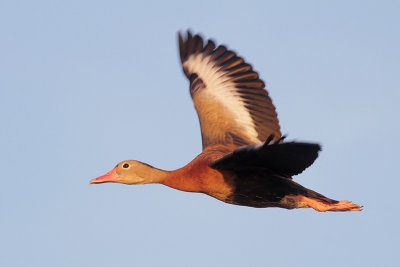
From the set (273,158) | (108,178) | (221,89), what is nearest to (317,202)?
(273,158)

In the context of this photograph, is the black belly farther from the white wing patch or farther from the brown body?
the white wing patch

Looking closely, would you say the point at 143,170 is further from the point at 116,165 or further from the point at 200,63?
the point at 200,63

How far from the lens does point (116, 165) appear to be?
9250 millimetres

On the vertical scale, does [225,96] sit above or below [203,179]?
above

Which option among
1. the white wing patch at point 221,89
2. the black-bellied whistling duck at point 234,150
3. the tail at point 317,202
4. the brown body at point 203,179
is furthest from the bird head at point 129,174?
the tail at point 317,202

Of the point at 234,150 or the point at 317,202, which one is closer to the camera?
the point at 234,150

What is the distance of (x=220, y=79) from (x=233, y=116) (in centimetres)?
72

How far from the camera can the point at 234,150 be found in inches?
296

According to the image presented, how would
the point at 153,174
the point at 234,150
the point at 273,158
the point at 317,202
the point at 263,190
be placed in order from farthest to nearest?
the point at 153,174
the point at 317,202
the point at 263,190
the point at 273,158
the point at 234,150

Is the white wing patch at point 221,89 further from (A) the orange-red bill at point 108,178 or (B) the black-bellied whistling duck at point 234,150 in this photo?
(A) the orange-red bill at point 108,178

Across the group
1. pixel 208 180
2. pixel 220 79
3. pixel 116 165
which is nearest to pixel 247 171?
pixel 208 180

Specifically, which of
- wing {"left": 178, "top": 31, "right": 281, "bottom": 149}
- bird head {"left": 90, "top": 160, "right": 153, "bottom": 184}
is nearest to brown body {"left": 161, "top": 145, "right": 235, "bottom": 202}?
bird head {"left": 90, "top": 160, "right": 153, "bottom": 184}

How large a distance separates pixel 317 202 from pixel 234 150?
182cm

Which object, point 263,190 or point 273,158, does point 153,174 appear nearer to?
point 263,190
